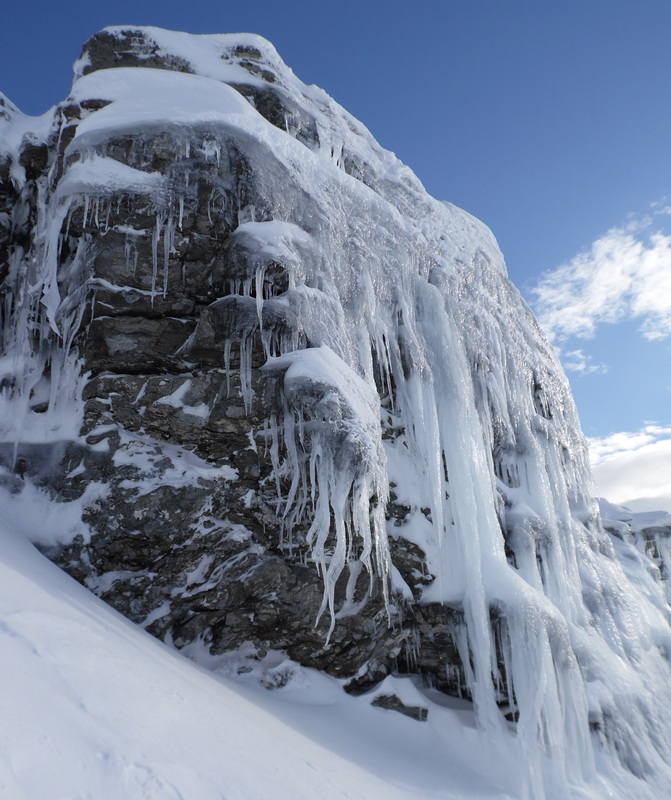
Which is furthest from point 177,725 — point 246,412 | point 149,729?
point 246,412

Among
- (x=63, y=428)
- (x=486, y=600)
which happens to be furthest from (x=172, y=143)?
(x=486, y=600)

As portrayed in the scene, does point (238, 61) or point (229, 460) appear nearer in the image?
point (229, 460)

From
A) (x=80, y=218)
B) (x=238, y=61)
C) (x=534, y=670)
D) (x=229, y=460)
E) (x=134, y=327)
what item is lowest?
(x=534, y=670)

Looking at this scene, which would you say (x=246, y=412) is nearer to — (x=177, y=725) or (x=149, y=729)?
(x=177, y=725)

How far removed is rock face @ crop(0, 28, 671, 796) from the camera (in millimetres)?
5230

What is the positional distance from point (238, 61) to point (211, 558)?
275 inches

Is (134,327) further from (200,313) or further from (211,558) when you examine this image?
(211,558)

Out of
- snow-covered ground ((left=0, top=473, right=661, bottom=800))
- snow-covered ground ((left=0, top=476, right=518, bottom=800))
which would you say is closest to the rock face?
snow-covered ground ((left=0, top=473, right=661, bottom=800))

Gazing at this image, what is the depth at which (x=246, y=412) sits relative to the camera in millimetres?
5551

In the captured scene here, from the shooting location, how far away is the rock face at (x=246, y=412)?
17.2 feet

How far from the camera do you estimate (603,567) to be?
9289 millimetres

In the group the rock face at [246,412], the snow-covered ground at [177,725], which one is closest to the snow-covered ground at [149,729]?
the snow-covered ground at [177,725]

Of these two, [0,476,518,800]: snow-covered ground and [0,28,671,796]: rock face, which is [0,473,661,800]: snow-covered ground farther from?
[0,28,671,796]: rock face

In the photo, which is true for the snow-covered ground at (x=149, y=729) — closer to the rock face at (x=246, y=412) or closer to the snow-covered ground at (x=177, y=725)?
the snow-covered ground at (x=177, y=725)
